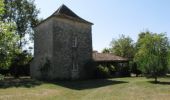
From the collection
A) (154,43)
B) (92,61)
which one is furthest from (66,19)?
(154,43)

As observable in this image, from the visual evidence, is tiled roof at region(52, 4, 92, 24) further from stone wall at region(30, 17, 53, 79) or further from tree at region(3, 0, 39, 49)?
tree at region(3, 0, 39, 49)

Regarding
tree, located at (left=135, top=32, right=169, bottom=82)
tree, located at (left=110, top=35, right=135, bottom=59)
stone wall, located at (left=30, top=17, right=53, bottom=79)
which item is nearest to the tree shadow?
stone wall, located at (left=30, top=17, right=53, bottom=79)

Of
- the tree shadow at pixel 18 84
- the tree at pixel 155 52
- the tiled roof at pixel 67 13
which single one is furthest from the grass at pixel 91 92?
the tiled roof at pixel 67 13

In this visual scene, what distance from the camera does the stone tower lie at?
3588cm

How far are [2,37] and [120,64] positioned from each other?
1251 inches

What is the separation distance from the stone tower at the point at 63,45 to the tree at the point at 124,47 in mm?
43139

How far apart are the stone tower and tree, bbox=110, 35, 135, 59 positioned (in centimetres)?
4314

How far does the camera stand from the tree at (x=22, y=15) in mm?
50562

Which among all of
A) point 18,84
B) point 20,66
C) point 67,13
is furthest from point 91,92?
point 20,66

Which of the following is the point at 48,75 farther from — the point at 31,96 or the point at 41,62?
the point at 31,96

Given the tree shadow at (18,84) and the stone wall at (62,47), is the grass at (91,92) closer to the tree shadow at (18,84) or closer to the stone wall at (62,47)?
the tree shadow at (18,84)

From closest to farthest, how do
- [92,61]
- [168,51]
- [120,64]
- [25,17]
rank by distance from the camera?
[168,51], [92,61], [120,64], [25,17]

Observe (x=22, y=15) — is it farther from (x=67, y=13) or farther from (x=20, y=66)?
(x=67, y=13)

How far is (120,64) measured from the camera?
45.5 metres
